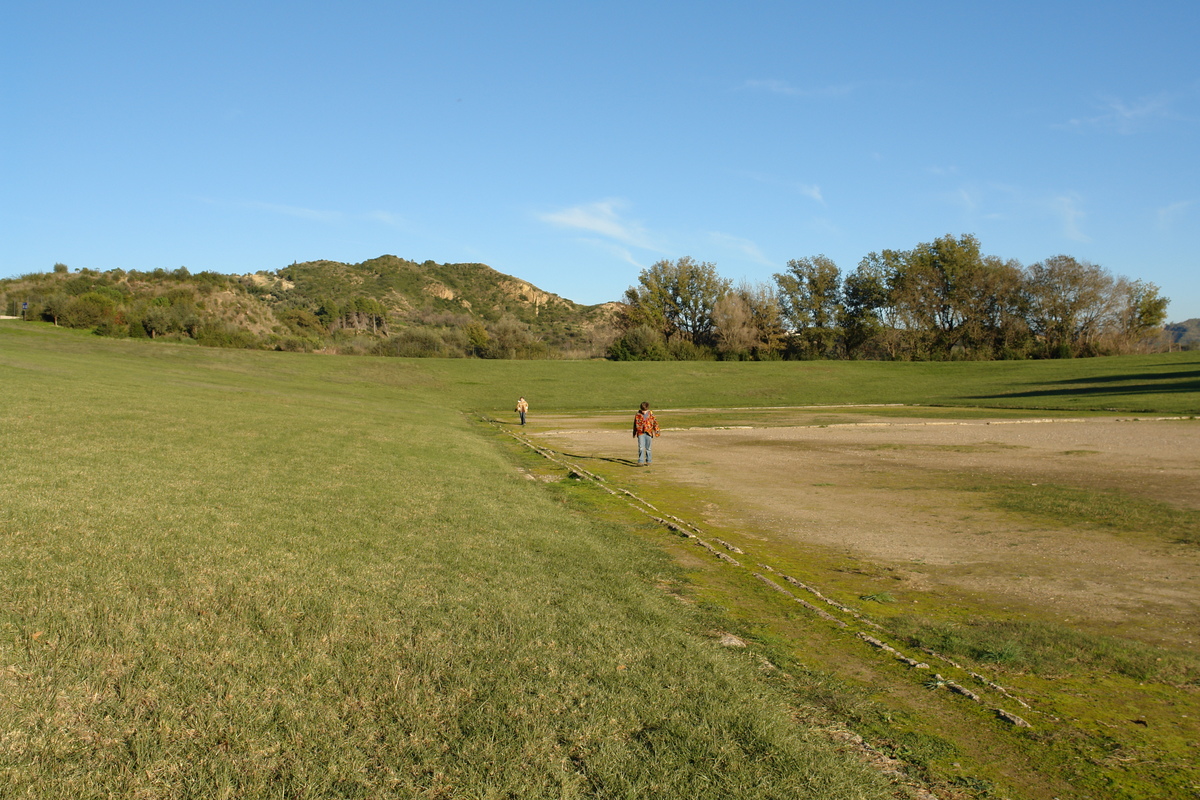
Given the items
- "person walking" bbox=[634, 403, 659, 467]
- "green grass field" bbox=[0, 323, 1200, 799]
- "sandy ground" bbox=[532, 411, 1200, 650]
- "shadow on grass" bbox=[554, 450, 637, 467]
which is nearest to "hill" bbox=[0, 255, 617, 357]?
"sandy ground" bbox=[532, 411, 1200, 650]

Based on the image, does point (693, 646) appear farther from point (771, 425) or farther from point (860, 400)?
point (860, 400)

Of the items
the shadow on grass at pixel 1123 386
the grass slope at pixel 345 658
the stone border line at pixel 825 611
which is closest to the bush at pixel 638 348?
the shadow on grass at pixel 1123 386

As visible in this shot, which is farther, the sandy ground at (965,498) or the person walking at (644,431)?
the person walking at (644,431)

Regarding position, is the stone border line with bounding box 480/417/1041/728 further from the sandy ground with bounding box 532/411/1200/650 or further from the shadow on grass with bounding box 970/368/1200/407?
the shadow on grass with bounding box 970/368/1200/407

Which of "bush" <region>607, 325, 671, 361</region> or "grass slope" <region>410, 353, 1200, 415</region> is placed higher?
"bush" <region>607, 325, 671, 361</region>

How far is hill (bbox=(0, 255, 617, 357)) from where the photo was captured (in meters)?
66.0

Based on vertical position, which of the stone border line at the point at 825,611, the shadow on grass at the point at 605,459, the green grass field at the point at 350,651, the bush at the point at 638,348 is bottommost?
the shadow on grass at the point at 605,459

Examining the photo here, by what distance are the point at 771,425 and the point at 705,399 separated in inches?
789

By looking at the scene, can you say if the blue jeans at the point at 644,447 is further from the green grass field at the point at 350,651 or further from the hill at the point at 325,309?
the hill at the point at 325,309

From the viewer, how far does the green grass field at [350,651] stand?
3.92m

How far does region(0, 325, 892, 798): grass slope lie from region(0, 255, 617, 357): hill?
200 feet

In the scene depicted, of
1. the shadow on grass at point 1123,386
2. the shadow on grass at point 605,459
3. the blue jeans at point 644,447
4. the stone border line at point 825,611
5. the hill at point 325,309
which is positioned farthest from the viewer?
the hill at point 325,309

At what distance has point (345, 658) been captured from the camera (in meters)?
5.19

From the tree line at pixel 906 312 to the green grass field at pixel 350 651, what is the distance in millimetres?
69754
